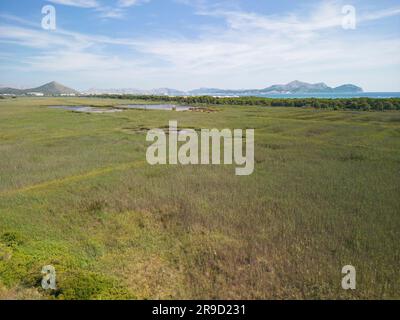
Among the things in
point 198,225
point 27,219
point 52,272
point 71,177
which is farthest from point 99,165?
point 52,272

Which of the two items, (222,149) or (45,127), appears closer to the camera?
(222,149)

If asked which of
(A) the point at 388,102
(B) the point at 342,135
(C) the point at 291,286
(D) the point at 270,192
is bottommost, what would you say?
(C) the point at 291,286

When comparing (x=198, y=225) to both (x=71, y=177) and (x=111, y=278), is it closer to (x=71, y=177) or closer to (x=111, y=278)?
(x=111, y=278)

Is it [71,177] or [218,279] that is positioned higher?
[71,177]

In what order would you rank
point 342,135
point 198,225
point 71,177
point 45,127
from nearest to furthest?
point 198,225
point 71,177
point 342,135
point 45,127

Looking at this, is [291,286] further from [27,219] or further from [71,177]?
[71,177]

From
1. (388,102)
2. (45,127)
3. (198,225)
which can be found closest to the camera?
(198,225)

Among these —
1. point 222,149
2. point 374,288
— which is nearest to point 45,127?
point 222,149
